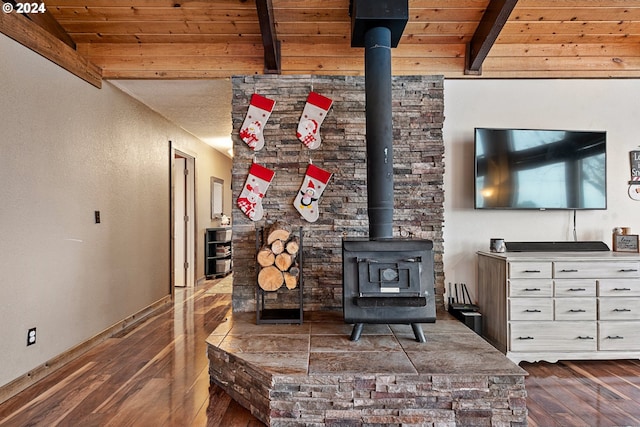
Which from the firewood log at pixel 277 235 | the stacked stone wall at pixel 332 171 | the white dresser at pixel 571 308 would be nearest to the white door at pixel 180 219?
the stacked stone wall at pixel 332 171

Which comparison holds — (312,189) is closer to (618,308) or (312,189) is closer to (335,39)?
(335,39)

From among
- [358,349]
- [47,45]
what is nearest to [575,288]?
[358,349]

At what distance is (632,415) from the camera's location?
2.12 m

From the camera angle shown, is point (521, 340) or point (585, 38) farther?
point (585, 38)

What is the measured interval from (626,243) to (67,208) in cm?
454

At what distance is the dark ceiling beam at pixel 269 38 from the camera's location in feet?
8.92

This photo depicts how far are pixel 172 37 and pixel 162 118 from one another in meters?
1.62

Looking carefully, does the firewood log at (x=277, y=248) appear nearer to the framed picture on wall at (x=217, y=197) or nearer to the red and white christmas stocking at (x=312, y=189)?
the red and white christmas stocking at (x=312, y=189)

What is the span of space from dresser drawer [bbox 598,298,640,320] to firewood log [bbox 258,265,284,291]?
2393 mm

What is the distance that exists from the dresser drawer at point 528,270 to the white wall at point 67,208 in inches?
133

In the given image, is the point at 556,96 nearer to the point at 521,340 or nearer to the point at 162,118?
A: the point at 521,340

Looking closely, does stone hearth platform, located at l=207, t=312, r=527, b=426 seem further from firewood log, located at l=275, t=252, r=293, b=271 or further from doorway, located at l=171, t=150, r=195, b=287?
doorway, located at l=171, t=150, r=195, b=287

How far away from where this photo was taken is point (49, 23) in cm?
296

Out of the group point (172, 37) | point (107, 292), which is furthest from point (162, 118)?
point (107, 292)
